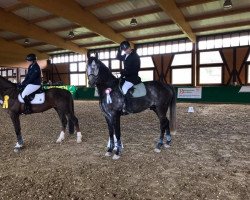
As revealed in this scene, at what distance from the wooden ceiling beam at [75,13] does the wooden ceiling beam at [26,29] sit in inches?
208

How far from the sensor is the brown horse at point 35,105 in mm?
5840

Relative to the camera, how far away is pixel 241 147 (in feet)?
18.5

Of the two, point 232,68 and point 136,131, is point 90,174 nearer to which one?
point 136,131

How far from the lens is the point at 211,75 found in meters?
23.1

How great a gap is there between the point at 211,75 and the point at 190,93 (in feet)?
25.9

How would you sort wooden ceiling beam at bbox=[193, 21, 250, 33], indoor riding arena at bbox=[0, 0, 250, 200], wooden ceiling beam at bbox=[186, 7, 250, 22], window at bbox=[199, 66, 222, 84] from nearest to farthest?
1. indoor riding arena at bbox=[0, 0, 250, 200]
2. wooden ceiling beam at bbox=[186, 7, 250, 22]
3. wooden ceiling beam at bbox=[193, 21, 250, 33]
4. window at bbox=[199, 66, 222, 84]

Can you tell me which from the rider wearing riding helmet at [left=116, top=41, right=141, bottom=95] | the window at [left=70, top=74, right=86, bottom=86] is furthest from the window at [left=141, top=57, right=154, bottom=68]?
the rider wearing riding helmet at [left=116, top=41, right=141, bottom=95]

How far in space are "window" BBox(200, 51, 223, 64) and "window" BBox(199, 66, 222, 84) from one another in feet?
2.17

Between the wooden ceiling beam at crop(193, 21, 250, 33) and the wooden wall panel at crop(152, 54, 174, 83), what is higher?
the wooden ceiling beam at crop(193, 21, 250, 33)

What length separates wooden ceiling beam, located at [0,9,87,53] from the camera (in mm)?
18397

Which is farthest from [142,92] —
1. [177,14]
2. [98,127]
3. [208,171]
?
[177,14]

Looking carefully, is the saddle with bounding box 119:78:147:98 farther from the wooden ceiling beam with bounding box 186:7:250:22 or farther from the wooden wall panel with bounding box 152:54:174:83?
the wooden wall panel with bounding box 152:54:174:83

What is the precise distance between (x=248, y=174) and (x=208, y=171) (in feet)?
2.05

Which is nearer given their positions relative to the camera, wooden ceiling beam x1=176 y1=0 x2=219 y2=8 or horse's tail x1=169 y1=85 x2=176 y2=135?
horse's tail x1=169 y1=85 x2=176 y2=135
